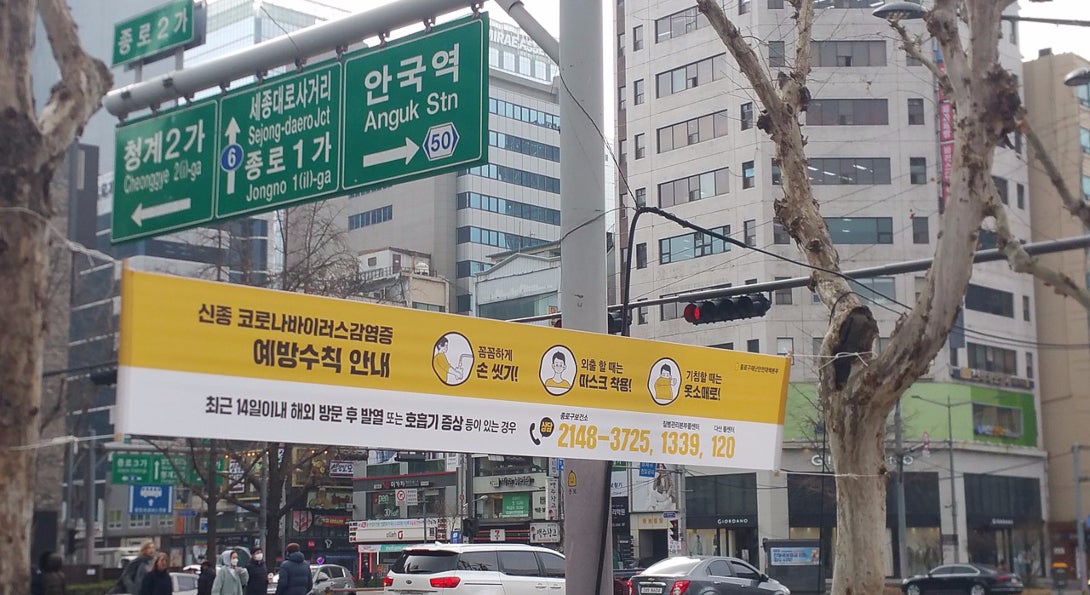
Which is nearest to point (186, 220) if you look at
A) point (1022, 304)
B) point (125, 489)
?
point (1022, 304)

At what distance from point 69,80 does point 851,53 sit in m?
52.8

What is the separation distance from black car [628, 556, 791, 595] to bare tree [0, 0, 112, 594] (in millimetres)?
17720

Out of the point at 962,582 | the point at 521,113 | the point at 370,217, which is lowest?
the point at 962,582

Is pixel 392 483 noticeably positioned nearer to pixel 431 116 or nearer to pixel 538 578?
pixel 538 578

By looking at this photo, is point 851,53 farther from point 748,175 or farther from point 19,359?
point 19,359

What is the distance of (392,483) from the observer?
69.3 meters

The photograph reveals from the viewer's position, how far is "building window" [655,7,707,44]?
5950cm

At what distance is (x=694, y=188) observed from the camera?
59.1m

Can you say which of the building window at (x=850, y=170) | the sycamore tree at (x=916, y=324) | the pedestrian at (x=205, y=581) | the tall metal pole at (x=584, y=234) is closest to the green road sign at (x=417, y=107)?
the tall metal pole at (x=584, y=234)

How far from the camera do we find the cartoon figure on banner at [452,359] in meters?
8.73

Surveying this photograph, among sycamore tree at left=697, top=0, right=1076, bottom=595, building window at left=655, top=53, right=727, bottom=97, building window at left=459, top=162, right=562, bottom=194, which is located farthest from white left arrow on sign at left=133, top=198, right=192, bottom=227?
building window at left=459, top=162, right=562, bottom=194

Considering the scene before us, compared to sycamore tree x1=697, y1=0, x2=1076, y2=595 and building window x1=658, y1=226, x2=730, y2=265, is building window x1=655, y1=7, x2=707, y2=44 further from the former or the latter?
sycamore tree x1=697, y1=0, x2=1076, y2=595

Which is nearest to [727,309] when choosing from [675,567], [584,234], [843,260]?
[675,567]

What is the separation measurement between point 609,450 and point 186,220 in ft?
17.3
